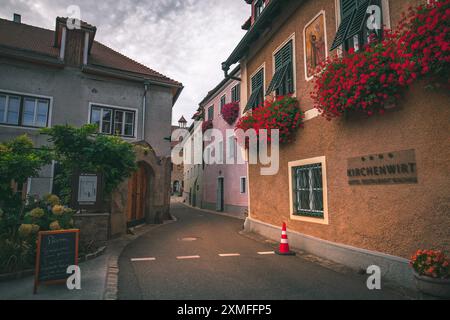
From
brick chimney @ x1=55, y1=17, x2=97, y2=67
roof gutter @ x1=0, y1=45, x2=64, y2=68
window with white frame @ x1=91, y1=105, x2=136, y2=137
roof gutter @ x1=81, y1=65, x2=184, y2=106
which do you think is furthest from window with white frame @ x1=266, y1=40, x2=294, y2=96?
roof gutter @ x1=0, y1=45, x2=64, y2=68

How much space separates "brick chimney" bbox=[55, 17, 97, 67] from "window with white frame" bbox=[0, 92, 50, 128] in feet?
7.77

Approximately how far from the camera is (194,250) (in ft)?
25.8

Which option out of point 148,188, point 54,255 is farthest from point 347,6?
point 148,188

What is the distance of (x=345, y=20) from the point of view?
639 cm

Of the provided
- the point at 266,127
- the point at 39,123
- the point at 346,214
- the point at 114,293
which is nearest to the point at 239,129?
the point at 266,127

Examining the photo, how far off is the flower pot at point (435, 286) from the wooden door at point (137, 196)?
35.9ft

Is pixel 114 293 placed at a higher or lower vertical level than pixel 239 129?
lower

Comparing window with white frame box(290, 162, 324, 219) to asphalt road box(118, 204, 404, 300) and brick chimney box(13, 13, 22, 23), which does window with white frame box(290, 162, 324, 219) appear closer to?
asphalt road box(118, 204, 404, 300)

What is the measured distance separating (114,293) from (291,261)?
3.96m

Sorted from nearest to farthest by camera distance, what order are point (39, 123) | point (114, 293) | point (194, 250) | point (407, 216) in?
point (114, 293)
point (407, 216)
point (194, 250)
point (39, 123)

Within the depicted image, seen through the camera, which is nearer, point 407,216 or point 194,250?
point 407,216

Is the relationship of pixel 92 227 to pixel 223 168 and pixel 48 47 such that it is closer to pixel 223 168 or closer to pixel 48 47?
pixel 48 47
